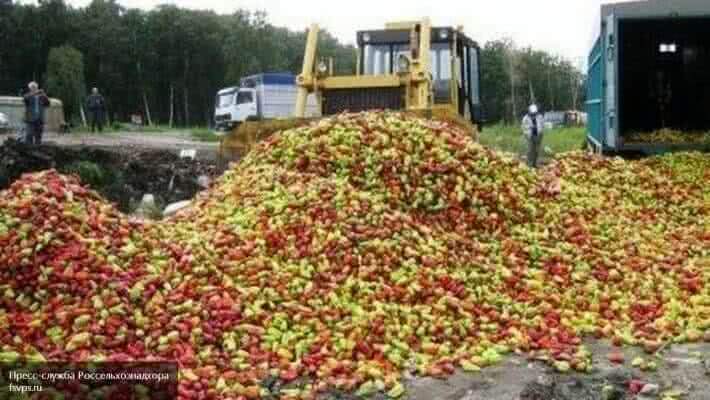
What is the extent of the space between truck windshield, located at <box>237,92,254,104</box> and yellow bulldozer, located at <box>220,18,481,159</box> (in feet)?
69.1

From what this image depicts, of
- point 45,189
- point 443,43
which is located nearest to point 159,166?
point 443,43

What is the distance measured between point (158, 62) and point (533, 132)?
1703 inches

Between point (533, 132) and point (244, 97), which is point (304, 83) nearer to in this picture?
point (533, 132)

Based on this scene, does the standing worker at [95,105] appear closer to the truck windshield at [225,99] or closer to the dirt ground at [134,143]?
the dirt ground at [134,143]

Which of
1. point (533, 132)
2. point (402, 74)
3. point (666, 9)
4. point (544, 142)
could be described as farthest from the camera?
point (544, 142)

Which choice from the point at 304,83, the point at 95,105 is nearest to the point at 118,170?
the point at 304,83

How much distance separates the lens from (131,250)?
246 inches

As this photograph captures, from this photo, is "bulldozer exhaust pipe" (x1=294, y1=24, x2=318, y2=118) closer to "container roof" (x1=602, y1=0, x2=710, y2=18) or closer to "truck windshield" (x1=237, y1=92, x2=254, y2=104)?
"container roof" (x1=602, y1=0, x2=710, y2=18)

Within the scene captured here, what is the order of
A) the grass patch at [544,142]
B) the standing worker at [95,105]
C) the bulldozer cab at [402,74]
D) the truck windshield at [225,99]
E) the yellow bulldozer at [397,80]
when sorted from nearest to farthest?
the yellow bulldozer at [397,80]
the bulldozer cab at [402,74]
the grass patch at [544,142]
the standing worker at [95,105]
the truck windshield at [225,99]

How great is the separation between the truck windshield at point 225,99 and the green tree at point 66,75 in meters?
13.8

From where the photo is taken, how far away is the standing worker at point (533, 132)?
18062 millimetres

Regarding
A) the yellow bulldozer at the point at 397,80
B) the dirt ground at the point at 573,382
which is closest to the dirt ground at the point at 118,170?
the yellow bulldozer at the point at 397,80

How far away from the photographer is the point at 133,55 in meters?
55.9

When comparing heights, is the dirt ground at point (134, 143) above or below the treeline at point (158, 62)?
below
